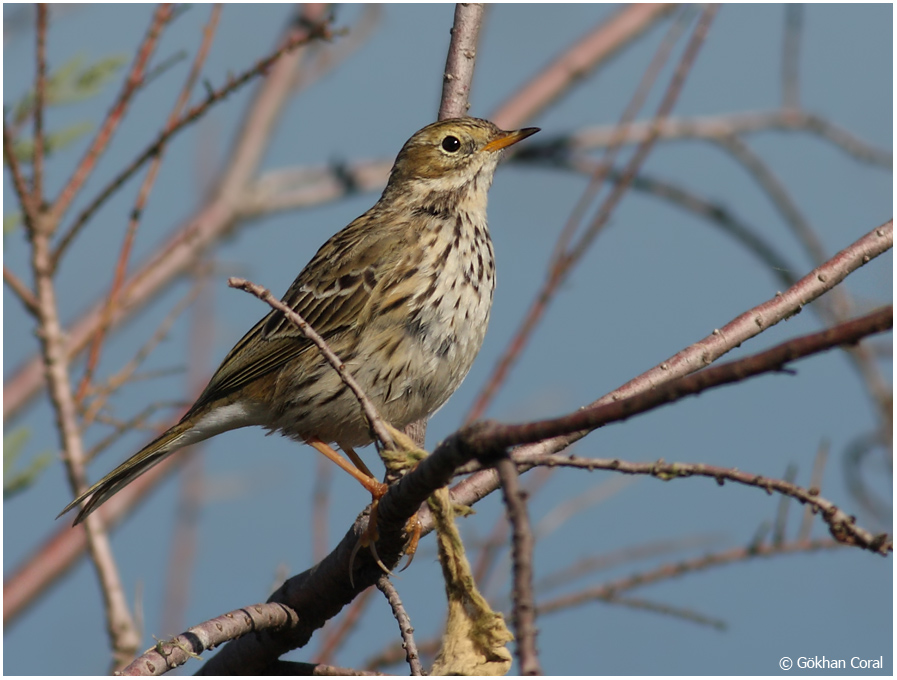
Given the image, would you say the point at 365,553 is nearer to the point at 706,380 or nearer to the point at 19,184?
the point at 706,380

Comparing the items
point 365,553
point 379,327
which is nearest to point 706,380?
point 365,553

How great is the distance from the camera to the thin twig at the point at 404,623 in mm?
3127

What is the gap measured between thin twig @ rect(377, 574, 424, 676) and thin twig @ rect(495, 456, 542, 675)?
139 centimetres

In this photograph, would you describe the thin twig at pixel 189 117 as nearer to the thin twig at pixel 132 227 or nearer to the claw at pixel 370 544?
the thin twig at pixel 132 227

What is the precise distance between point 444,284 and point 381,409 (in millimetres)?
673

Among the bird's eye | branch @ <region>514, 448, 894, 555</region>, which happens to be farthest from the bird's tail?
branch @ <region>514, 448, 894, 555</region>

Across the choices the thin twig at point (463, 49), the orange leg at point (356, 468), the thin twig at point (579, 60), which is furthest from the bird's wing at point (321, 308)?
the thin twig at point (579, 60)

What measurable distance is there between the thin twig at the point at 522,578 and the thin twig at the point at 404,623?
139 centimetres

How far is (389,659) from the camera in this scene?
4.86 metres

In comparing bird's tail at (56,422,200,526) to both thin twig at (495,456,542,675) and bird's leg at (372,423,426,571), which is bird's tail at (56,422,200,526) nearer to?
bird's leg at (372,423,426,571)

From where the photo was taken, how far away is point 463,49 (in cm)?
484

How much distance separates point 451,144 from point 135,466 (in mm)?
2311

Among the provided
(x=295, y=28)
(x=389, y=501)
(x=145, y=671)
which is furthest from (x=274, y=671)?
(x=295, y=28)

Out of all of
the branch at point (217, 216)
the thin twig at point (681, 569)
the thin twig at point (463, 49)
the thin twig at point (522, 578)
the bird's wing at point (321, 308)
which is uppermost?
the branch at point (217, 216)
